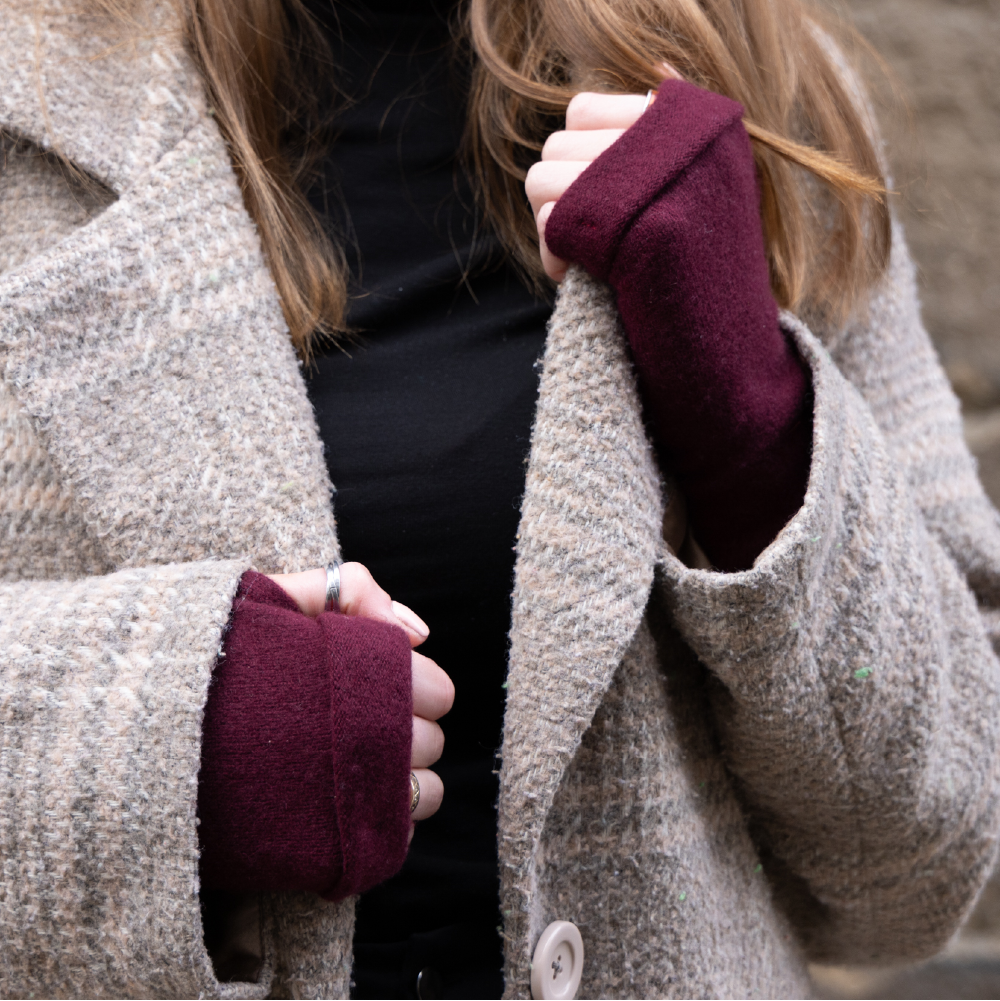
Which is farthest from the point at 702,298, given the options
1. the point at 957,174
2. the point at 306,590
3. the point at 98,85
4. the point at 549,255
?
the point at 957,174

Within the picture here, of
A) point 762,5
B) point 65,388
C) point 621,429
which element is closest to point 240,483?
point 65,388

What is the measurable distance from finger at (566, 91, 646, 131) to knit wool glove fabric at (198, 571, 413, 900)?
1.28 ft

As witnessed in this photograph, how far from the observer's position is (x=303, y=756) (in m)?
0.51

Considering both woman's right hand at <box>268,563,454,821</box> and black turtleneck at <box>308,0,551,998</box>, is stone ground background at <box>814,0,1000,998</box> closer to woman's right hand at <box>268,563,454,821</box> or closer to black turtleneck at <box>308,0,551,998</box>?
black turtleneck at <box>308,0,551,998</box>

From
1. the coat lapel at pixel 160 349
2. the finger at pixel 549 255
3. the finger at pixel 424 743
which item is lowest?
the finger at pixel 424 743

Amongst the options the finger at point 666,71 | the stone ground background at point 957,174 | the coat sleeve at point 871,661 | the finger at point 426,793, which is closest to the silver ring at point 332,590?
the finger at point 426,793

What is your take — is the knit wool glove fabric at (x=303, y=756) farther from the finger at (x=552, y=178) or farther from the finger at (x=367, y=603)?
the finger at (x=552, y=178)

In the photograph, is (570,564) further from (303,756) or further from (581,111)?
(581,111)

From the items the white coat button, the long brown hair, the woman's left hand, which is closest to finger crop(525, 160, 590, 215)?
the woman's left hand

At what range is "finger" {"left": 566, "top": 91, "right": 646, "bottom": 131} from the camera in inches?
25.0

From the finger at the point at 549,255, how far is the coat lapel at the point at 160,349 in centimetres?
20

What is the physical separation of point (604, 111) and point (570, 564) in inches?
12.7

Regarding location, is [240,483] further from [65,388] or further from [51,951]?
[51,951]

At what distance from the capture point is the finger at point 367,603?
0.57 meters
